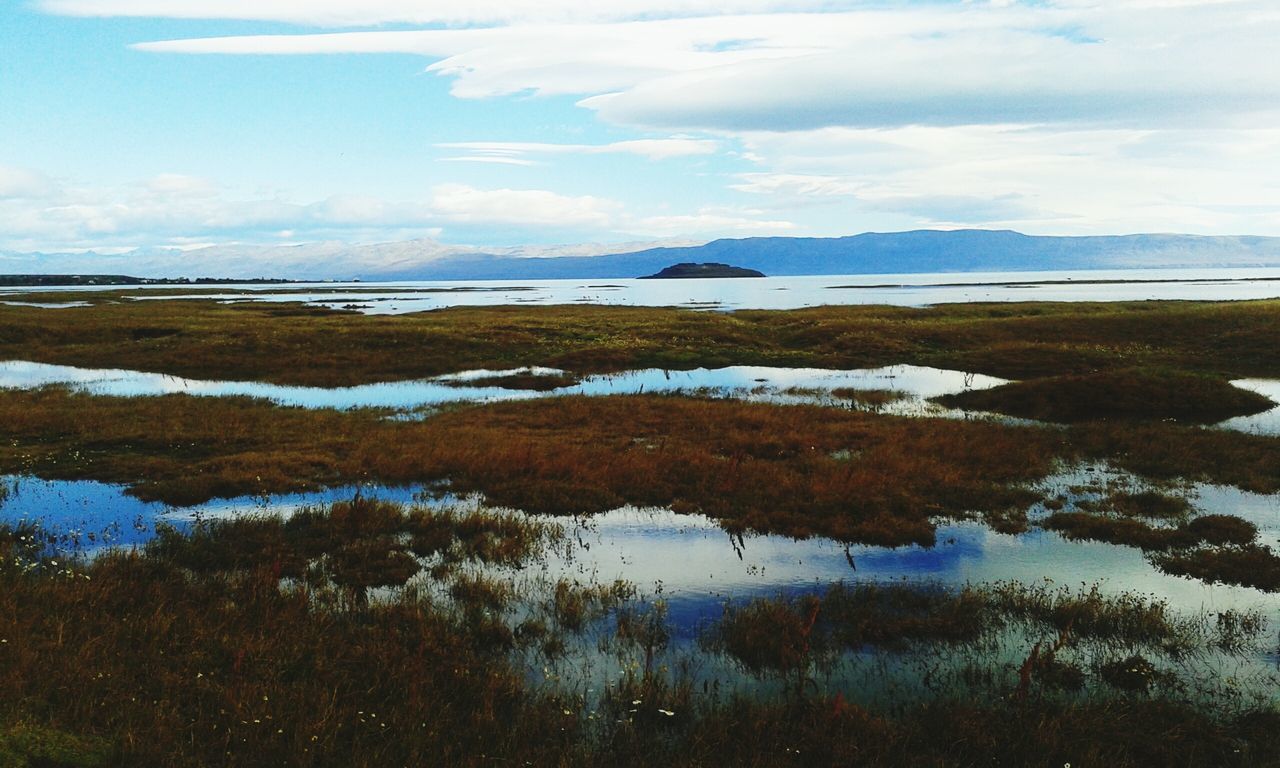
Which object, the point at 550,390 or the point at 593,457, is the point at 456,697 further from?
the point at 550,390

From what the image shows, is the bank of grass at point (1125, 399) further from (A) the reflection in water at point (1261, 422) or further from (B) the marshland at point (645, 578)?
(A) the reflection in water at point (1261, 422)

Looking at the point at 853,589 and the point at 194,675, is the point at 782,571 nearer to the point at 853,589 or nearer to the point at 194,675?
the point at 853,589

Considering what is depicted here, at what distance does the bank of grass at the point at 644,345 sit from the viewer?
4800 centimetres

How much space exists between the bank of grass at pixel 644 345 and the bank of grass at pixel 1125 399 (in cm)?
985

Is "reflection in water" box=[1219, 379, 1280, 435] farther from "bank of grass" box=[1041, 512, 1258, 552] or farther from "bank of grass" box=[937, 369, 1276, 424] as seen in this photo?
"bank of grass" box=[1041, 512, 1258, 552]

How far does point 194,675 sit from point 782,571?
10.6 m

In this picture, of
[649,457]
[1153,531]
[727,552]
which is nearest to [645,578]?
[727,552]

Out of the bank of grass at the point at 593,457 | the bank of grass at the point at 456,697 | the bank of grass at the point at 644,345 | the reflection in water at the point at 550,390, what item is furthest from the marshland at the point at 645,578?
the bank of grass at the point at 644,345

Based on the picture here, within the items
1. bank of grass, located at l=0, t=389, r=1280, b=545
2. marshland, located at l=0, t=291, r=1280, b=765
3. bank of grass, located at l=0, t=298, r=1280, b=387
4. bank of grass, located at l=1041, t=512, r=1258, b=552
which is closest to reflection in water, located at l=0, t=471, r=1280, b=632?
marshland, located at l=0, t=291, r=1280, b=765

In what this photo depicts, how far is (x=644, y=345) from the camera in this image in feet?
192

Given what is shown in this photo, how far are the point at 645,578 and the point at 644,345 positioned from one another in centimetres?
4372

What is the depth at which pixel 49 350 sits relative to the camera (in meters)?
57.0

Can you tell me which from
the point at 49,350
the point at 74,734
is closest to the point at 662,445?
the point at 74,734

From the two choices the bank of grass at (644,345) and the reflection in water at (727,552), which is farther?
the bank of grass at (644,345)
